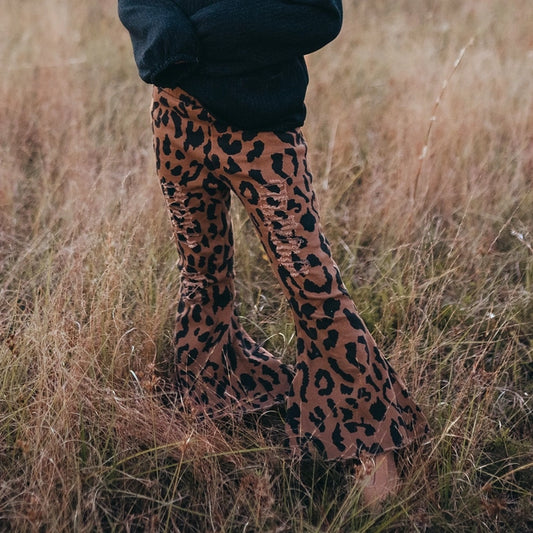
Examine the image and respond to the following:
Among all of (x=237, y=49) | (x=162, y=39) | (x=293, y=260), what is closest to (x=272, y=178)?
(x=293, y=260)

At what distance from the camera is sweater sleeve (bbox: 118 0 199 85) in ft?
5.85

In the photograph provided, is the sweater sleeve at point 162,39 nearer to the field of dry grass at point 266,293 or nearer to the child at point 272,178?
the child at point 272,178

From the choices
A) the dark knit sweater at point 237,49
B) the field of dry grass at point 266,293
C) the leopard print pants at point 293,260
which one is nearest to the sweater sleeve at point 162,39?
the dark knit sweater at point 237,49

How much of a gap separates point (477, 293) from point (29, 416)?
5.66 ft

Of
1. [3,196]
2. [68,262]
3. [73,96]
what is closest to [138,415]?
[68,262]

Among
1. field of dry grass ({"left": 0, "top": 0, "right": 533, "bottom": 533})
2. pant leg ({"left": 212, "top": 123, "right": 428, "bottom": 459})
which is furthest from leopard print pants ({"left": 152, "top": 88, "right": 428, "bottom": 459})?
field of dry grass ({"left": 0, "top": 0, "right": 533, "bottom": 533})

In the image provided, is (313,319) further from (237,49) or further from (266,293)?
(266,293)

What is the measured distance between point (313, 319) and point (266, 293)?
1010mm

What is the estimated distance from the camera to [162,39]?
1787mm

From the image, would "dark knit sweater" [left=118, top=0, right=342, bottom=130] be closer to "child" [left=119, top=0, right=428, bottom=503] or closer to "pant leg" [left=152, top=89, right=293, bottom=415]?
"child" [left=119, top=0, right=428, bottom=503]

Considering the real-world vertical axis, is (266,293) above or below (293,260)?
below

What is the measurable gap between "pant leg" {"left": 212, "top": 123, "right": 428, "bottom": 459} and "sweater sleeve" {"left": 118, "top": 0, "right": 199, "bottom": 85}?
20 cm

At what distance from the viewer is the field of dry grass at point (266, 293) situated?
200 cm

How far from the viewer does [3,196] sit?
337 cm
